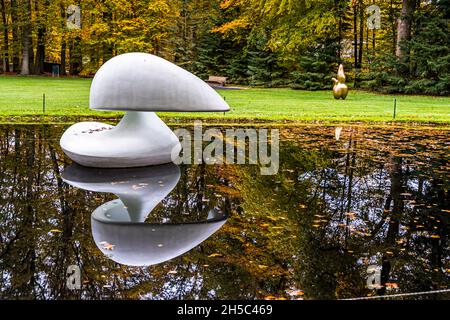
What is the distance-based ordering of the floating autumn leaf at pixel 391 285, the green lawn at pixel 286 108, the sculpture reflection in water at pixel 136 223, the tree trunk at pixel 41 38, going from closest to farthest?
1. the floating autumn leaf at pixel 391 285
2. the sculpture reflection in water at pixel 136 223
3. the green lawn at pixel 286 108
4. the tree trunk at pixel 41 38

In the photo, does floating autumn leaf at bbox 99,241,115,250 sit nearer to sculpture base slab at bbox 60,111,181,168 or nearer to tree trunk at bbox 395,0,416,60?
sculpture base slab at bbox 60,111,181,168

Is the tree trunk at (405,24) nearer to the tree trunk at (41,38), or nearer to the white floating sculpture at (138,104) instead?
the white floating sculpture at (138,104)

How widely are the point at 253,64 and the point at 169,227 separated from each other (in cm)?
3396

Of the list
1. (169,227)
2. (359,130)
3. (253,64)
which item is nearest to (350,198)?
(169,227)

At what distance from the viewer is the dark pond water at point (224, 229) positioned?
202 inches

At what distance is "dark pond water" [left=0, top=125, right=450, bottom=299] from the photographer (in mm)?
5125

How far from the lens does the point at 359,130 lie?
1678cm

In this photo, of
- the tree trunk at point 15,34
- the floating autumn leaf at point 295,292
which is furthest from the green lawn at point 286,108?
the tree trunk at point 15,34

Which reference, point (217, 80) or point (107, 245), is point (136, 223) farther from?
point (217, 80)

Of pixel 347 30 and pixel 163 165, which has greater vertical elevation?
pixel 347 30

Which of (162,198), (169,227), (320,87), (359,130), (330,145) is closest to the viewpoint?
(169,227)

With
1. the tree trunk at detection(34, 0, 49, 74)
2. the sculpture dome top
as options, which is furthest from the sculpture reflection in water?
the tree trunk at detection(34, 0, 49, 74)

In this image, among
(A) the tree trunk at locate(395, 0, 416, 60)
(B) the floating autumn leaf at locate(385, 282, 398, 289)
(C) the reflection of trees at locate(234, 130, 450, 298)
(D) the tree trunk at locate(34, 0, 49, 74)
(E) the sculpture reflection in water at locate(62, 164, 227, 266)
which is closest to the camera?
(B) the floating autumn leaf at locate(385, 282, 398, 289)
